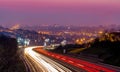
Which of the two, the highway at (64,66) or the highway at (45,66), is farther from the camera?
the highway at (45,66)

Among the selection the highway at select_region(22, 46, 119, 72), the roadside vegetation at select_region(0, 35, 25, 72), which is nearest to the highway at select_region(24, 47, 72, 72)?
the highway at select_region(22, 46, 119, 72)

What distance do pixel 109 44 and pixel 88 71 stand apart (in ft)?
118

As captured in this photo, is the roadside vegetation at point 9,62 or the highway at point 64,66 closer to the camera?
the highway at point 64,66

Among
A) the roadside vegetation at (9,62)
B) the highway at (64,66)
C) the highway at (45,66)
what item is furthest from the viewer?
the highway at (45,66)

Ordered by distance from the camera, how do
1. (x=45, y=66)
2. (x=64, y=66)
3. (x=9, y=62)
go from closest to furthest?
1. (x=64, y=66)
2. (x=45, y=66)
3. (x=9, y=62)

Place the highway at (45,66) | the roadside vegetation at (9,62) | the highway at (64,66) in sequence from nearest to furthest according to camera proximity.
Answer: the highway at (64,66)
the roadside vegetation at (9,62)
the highway at (45,66)

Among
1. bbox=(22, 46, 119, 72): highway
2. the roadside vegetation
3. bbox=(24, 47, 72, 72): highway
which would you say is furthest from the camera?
bbox=(24, 47, 72, 72): highway

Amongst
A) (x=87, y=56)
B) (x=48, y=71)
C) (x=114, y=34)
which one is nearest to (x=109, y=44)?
(x=87, y=56)

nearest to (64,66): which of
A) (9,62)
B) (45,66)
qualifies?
(45,66)

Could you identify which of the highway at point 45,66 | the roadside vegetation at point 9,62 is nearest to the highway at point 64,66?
the highway at point 45,66

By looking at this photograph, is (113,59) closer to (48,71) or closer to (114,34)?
(48,71)

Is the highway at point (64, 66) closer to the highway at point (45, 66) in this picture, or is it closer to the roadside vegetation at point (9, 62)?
the highway at point (45, 66)

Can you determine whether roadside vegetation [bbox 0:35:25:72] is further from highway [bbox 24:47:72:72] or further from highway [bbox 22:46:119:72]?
highway [bbox 24:47:72:72]

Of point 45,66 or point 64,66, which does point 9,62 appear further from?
point 64,66
